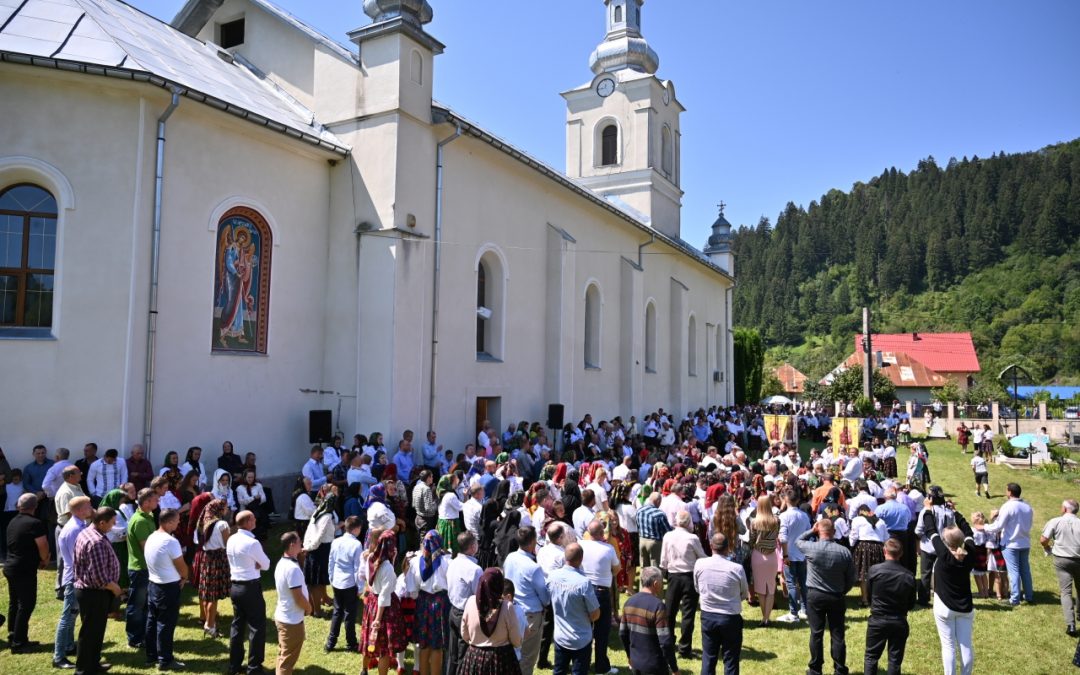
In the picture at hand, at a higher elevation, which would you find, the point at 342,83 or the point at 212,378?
the point at 342,83

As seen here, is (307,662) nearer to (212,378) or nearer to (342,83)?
(212,378)

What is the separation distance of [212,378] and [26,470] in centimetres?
306

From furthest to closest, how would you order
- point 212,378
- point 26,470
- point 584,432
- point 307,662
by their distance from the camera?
point 584,432 < point 212,378 < point 26,470 < point 307,662

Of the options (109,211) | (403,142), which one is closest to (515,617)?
(109,211)

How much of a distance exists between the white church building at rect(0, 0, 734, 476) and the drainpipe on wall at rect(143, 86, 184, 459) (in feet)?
0.10

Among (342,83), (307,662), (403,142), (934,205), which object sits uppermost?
(934,205)

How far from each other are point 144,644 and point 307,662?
1687 mm

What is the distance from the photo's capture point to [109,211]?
441 inches

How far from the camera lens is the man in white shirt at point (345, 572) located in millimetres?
7102

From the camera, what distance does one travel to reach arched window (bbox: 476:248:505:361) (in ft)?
59.2

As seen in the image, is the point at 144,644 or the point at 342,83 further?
the point at 342,83

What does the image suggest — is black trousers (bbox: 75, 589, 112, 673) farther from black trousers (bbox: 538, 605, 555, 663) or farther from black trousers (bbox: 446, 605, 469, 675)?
black trousers (bbox: 538, 605, 555, 663)

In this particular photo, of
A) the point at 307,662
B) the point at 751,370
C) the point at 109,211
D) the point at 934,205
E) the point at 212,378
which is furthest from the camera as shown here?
the point at 934,205

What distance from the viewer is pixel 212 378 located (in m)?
12.5
